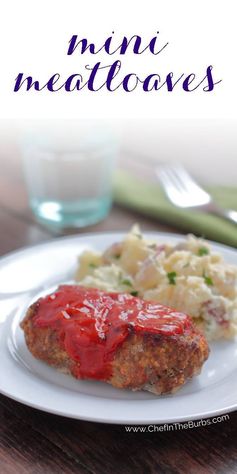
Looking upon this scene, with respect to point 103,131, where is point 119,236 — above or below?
below

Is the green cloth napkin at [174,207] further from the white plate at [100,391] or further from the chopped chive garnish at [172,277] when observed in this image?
the white plate at [100,391]

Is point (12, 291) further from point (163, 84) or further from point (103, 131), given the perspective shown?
point (163, 84)

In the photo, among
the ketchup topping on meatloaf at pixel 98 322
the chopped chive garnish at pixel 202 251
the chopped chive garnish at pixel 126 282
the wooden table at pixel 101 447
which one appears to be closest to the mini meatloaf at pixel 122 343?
the ketchup topping on meatloaf at pixel 98 322

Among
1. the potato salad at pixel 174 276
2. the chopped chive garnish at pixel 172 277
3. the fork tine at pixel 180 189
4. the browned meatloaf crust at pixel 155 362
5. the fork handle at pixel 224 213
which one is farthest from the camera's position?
the fork tine at pixel 180 189

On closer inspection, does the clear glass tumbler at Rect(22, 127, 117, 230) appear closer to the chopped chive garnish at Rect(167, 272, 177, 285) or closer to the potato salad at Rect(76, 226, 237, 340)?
the potato salad at Rect(76, 226, 237, 340)

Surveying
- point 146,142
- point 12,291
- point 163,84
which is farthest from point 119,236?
point 146,142

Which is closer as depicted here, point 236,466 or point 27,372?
point 236,466
